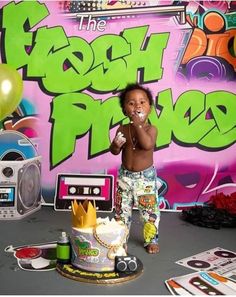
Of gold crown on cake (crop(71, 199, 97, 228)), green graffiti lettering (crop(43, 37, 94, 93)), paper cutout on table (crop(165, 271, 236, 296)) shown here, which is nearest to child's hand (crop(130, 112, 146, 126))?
gold crown on cake (crop(71, 199, 97, 228))

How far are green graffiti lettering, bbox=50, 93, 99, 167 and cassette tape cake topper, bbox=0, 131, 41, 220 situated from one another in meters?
0.18

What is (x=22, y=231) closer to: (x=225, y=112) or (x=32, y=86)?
(x=32, y=86)

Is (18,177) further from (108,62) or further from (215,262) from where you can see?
(215,262)

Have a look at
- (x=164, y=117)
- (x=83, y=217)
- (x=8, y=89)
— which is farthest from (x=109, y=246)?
(x=164, y=117)

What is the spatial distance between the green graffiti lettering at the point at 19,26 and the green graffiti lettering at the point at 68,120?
412 millimetres

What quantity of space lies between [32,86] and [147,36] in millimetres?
896

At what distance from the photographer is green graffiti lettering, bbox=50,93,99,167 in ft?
9.52

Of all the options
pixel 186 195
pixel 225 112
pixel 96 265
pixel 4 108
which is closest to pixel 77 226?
pixel 96 265

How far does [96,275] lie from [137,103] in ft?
2.74

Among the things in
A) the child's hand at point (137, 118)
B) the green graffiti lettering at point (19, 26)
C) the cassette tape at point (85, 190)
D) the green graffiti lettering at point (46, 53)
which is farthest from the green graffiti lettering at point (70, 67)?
the child's hand at point (137, 118)

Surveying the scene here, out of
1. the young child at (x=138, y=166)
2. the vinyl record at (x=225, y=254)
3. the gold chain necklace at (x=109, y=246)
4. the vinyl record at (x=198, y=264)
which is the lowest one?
the vinyl record at (x=198, y=264)

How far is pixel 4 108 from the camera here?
245 centimetres

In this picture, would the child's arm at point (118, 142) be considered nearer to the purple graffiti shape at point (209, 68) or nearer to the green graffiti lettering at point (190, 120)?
the green graffiti lettering at point (190, 120)

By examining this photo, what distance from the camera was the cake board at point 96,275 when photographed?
1665 mm
